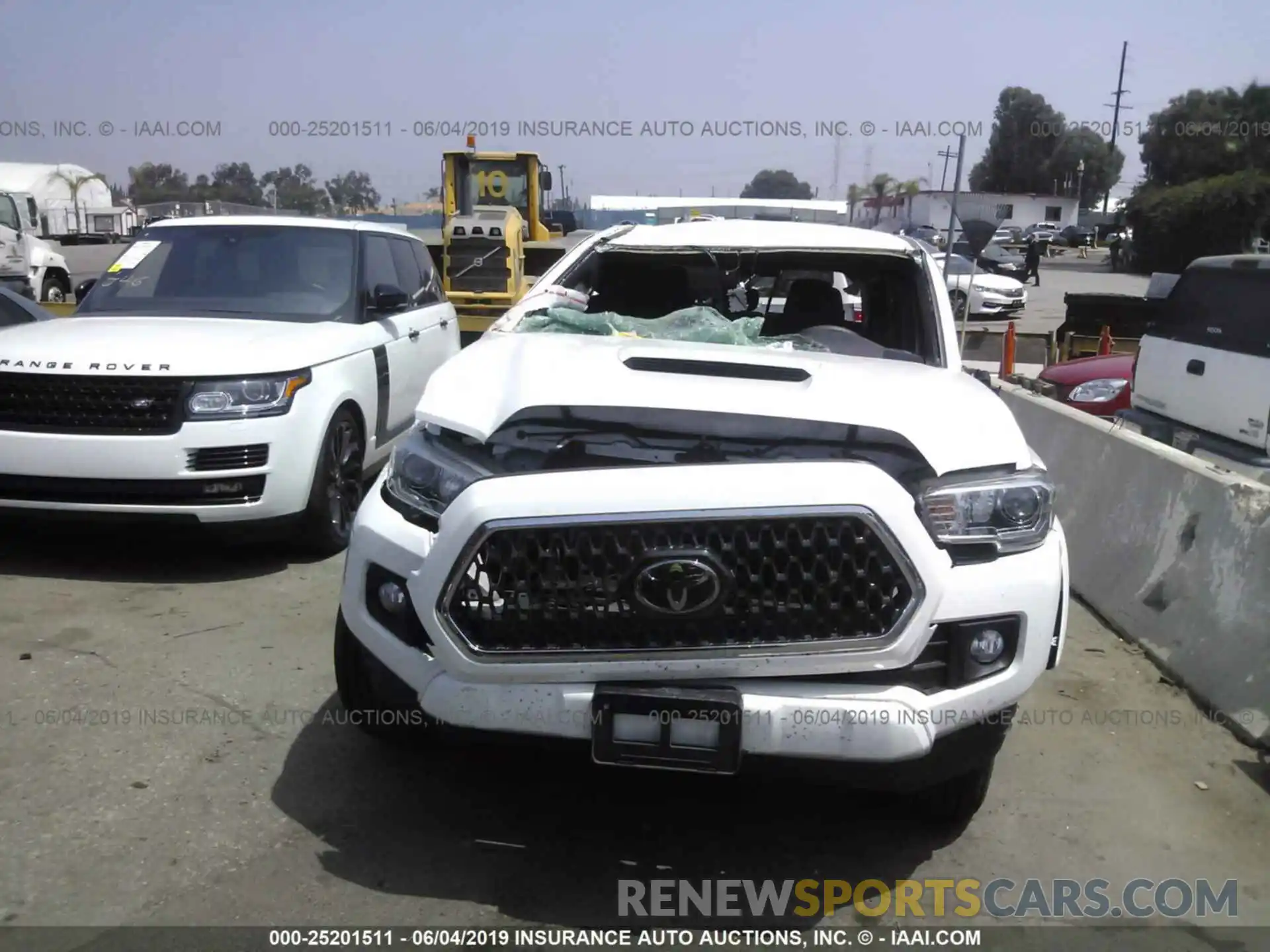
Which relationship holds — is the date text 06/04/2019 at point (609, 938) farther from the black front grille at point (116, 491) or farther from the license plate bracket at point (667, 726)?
the black front grille at point (116, 491)

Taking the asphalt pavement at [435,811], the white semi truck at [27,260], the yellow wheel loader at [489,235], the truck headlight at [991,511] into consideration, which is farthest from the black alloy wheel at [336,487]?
A: the white semi truck at [27,260]

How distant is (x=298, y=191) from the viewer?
41.6 meters

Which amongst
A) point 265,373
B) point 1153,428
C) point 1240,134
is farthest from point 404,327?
point 1240,134

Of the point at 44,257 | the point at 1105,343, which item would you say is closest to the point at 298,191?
the point at 44,257

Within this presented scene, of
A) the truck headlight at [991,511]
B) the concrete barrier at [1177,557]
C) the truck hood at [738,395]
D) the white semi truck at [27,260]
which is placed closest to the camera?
the truck headlight at [991,511]

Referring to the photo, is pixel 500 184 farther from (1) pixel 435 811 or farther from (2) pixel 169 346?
(1) pixel 435 811

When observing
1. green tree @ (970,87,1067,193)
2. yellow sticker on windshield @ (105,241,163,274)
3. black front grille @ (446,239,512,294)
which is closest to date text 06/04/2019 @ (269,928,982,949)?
yellow sticker on windshield @ (105,241,163,274)

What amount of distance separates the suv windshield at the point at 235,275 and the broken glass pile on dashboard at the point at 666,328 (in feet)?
7.47

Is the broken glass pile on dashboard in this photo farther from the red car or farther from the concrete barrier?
the red car

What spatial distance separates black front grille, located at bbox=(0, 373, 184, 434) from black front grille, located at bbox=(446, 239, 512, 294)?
405 inches

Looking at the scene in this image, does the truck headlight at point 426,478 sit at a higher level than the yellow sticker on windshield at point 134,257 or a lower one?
lower

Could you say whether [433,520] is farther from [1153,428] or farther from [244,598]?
[1153,428]

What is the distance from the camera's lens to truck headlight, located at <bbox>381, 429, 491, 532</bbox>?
10.0 ft

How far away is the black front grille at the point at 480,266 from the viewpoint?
15.4 metres
